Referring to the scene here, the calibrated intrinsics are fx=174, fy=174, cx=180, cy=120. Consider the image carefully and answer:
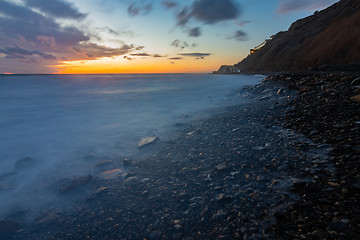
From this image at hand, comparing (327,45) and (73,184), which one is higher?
(327,45)

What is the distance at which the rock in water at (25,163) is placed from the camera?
6.98 metres

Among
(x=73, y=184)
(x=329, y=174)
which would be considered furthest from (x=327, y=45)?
(x=73, y=184)

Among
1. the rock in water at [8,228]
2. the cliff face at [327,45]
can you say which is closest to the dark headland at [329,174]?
the rock in water at [8,228]

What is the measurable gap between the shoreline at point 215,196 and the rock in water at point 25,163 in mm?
3878

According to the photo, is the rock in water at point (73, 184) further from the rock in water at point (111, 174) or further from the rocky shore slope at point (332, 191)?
the rocky shore slope at point (332, 191)

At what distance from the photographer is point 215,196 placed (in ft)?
11.3

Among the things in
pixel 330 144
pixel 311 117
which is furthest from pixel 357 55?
pixel 330 144

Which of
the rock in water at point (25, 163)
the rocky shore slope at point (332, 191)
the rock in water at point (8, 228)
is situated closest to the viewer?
the rocky shore slope at point (332, 191)

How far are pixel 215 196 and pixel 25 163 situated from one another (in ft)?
26.3

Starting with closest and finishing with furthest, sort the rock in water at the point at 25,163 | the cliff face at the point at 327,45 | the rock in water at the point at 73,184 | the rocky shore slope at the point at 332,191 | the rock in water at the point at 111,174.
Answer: the rocky shore slope at the point at 332,191 < the rock in water at the point at 73,184 < the rock in water at the point at 111,174 < the rock in water at the point at 25,163 < the cliff face at the point at 327,45

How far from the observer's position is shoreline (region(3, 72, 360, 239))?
104 inches

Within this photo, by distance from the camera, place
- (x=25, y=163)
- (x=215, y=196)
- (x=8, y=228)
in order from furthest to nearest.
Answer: (x=25, y=163)
(x=8, y=228)
(x=215, y=196)

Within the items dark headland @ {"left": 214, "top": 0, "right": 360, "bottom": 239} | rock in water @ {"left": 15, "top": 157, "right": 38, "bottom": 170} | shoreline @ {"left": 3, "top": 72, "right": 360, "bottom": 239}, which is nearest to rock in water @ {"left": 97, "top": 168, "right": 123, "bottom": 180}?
shoreline @ {"left": 3, "top": 72, "right": 360, "bottom": 239}

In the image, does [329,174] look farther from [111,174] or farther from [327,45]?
[327,45]
